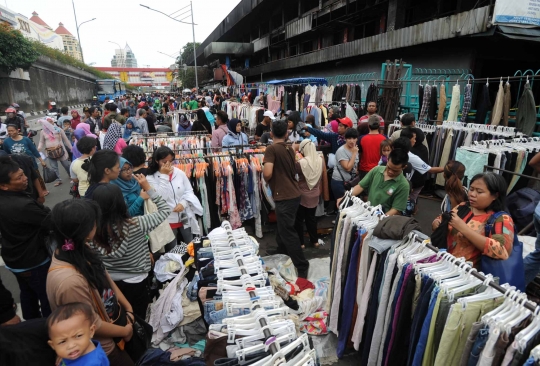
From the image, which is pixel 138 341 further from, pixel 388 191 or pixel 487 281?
pixel 388 191

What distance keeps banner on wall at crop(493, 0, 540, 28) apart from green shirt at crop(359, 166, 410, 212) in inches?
320

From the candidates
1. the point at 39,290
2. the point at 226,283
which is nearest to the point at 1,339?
the point at 226,283

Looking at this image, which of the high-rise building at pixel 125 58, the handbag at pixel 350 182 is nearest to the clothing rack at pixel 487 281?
the handbag at pixel 350 182

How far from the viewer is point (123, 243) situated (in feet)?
8.07

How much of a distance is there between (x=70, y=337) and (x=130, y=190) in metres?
2.32

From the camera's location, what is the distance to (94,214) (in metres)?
1.88

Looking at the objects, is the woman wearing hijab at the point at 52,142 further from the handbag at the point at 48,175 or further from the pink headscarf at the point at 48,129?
the handbag at the point at 48,175

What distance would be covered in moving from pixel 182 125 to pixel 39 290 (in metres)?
7.06

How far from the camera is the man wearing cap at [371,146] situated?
5.25m

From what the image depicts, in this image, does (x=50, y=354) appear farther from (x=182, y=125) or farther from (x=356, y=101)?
(x=356, y=101)

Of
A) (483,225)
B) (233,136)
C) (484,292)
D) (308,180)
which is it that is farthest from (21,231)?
(233,136)

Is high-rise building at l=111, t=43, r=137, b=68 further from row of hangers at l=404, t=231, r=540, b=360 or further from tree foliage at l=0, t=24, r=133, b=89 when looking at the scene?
row of hangers at l=404, t=231, r=540, b=360

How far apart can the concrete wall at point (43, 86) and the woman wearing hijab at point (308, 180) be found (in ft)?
73.4

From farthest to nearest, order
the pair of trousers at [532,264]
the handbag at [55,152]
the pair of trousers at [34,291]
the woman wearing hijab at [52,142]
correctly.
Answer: the handbag at [55,152] < the woman wearing hijab at [52,142] < the pair of trousers at [532,264] < the pair of trousers at [34,291]
